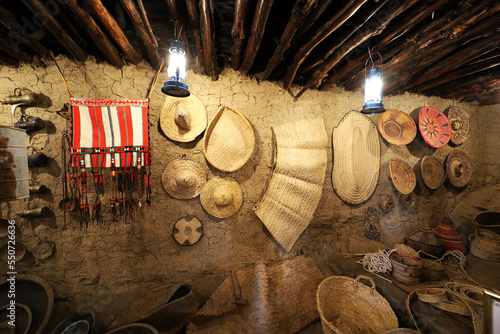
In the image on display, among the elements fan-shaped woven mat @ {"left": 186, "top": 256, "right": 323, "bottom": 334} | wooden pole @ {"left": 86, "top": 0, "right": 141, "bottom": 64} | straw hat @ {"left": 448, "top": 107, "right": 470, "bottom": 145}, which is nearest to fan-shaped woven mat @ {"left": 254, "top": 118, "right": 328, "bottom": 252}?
fan-shaped woven mat @ {"left": 186, "top": 256, "right": 323, "bottom": 334}

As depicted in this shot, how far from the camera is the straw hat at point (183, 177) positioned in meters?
2.18

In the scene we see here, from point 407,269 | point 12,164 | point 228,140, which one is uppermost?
point 228,140

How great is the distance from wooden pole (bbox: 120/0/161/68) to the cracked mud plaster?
252 millimetres

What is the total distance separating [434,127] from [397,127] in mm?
809

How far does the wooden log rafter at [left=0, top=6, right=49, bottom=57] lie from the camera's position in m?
1.42

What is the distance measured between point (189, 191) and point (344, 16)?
236 cm

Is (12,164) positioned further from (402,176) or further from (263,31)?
(402,176)

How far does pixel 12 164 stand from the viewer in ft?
4.52

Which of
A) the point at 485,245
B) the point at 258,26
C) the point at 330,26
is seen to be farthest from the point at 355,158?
the point at 485,245

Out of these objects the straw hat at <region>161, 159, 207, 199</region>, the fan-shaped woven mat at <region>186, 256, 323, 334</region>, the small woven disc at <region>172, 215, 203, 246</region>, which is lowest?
the fan-shaped woven mat at <region>186, 256, 323, 334</region>

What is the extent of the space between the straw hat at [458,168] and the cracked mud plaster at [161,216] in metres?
1.58

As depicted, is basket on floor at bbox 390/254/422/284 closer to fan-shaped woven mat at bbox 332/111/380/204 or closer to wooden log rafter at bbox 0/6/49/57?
fan-shaped woven mat at bbox 332/111/380/204

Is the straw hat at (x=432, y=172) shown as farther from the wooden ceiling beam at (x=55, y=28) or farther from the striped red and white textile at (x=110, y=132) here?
the wooden ceiling beam at (x=55, y=28)

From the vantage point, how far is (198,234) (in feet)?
7.78
